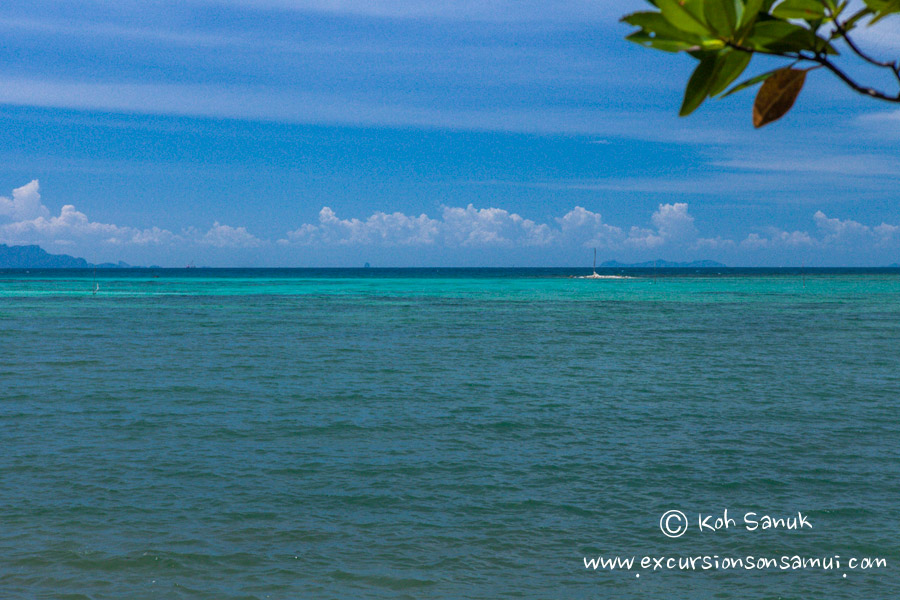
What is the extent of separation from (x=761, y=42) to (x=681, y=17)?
0.53ft

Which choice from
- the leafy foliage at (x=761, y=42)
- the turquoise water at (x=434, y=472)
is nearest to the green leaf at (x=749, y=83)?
the leafy foliage at (x=761, y=42)

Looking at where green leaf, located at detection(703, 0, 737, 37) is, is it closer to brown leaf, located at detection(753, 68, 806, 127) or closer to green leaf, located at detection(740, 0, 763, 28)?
green leaf, located at detection(740, 0, 763, 28)

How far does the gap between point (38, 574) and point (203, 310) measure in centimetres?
4528

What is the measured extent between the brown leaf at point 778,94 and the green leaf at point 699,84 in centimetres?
8

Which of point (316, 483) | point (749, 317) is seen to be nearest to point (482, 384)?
point (316, 483)

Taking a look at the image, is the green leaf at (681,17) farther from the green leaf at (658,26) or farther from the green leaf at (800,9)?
the green leaf at (800,9)

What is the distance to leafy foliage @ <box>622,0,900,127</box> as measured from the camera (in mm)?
1028

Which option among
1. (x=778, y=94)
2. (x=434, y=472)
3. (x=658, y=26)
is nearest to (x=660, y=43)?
(x=658, y=26)

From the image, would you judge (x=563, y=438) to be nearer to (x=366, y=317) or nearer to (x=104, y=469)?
(x=104, y=469)

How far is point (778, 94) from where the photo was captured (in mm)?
1081

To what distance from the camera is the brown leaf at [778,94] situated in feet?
3.51

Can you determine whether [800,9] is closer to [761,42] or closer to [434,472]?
[761,42]

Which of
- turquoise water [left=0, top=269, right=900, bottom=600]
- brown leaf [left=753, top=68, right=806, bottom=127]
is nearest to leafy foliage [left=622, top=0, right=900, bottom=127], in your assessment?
brown leaf [left=753, top=68, right=806, bottom=127]

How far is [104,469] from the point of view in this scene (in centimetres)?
1095
